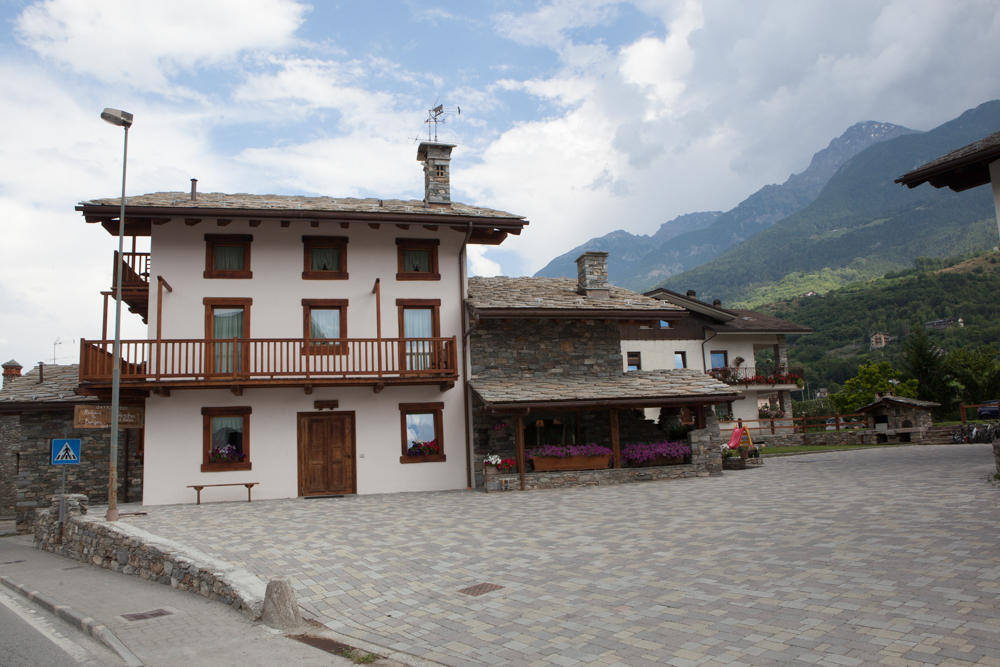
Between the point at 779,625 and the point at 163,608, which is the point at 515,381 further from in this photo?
the point at 779,625

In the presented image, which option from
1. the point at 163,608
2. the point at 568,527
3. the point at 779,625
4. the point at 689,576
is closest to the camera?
the point at 779,625

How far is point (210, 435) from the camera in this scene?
56.1 feet

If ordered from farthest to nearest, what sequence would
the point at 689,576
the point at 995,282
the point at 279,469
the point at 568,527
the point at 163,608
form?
→ the point at 995,282, the point at 279,469, the point at 568,527, the point at 163,608, the point at 689,576

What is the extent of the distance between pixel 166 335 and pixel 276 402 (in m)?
3.31

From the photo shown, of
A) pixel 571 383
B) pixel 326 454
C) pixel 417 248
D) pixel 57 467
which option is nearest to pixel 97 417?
pixel 326 454

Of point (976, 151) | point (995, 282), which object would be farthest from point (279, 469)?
point (995, 282)

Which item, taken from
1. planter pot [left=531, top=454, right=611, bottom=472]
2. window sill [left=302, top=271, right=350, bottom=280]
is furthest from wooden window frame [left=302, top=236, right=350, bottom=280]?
planter pot [left=531, top=454, right=611, bottom=472]

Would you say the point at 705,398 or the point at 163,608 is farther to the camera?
the point at 705,398

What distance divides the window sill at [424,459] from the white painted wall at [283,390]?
0.10m

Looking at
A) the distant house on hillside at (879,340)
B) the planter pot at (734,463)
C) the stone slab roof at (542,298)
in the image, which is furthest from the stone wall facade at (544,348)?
the distant house on hillside at (879,340)

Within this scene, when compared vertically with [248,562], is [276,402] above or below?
above

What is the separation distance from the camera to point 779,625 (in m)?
5.52

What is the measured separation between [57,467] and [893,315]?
65362mm

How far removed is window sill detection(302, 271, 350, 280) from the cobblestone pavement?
22.0 ft
